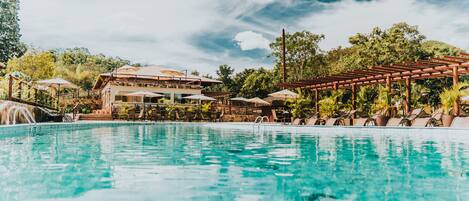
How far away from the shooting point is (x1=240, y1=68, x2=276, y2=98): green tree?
36.7 m

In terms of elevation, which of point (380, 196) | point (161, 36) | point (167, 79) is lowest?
point (380, 196)

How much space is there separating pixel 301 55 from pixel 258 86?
304 inches

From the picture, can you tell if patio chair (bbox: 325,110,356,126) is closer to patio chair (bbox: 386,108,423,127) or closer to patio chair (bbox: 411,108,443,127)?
patio chair (bbox: 386,108,423,127)

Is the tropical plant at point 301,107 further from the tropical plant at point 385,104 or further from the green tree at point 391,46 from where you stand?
the green tree at point 391,46

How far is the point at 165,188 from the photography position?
11.2 feet

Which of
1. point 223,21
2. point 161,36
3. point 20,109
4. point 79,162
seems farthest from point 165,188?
point 161,36

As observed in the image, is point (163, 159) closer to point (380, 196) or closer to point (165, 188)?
point (165, 188)

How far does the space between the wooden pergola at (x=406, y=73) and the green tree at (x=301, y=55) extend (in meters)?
19.7

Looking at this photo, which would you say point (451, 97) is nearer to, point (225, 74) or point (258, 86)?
point (258, 86)

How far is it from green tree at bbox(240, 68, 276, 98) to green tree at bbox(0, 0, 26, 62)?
3095cm

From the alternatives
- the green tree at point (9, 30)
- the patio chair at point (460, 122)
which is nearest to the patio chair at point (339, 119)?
the patio chair at point (460, 122)

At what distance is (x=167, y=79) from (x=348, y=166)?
32.3 metres

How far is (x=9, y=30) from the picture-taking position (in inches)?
1957

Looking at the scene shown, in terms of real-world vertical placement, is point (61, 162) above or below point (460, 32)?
below
